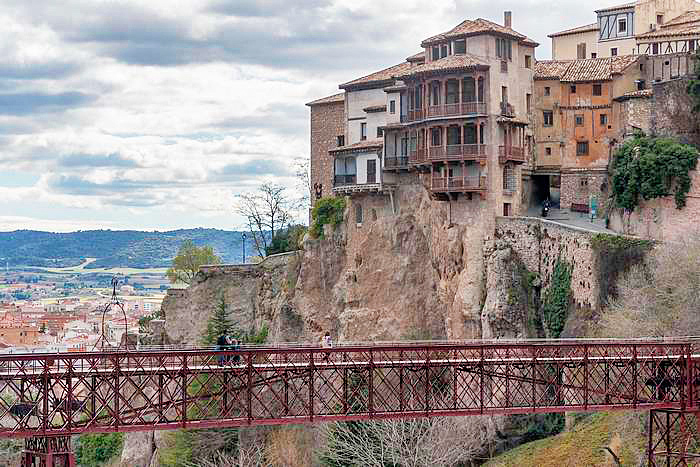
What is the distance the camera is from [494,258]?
75938 mm

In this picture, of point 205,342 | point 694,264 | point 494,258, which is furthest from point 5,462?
point 694,264

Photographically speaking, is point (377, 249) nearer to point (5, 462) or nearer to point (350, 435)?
point (350, 435)

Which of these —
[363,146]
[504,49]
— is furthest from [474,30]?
[363,146]

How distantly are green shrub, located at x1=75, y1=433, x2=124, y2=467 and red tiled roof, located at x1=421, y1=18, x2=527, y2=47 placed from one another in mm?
33415

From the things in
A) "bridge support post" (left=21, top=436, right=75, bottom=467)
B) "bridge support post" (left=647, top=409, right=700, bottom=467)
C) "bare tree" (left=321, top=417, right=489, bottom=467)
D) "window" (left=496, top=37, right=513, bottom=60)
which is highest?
"window" (left=496, top=37, right=513, bottom=60)

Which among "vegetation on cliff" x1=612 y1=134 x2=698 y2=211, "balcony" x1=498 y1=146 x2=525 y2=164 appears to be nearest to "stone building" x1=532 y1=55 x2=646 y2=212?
"balcony" x1=498 y1=146 x2=525 y2=164

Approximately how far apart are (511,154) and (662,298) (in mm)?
17250

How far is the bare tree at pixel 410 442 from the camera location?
68938 millimetres

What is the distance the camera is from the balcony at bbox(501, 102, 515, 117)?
7759 centimetres

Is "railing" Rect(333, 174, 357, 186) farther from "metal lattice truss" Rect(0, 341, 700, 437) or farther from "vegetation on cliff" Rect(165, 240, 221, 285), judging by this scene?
"vegetation on cliff" Rect(165, 240, 221, 285)

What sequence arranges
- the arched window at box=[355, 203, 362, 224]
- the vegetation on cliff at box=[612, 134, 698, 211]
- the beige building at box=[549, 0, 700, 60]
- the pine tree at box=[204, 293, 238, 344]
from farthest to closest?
1. the beige building at box=[549, 0, 700, 60]
2. the pine tree at box=[204, 293, 238, 344]
3. the arched window at box=[355, 203, 362, 224]
4. the vegetation on cliff at box=[612, 134, 698, 211]

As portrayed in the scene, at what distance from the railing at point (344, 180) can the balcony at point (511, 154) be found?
35.8ft

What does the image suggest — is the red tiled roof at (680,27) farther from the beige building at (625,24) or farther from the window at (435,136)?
the window at (435,136)

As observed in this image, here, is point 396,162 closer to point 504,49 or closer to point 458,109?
point 458,109
